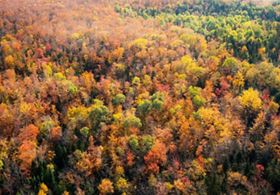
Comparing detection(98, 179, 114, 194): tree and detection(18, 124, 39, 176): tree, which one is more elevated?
detection(18, 124, 39, 176): tree

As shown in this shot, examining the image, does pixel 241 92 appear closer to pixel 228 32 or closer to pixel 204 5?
pixel 228 32

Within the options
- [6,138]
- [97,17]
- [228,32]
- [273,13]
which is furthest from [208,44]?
[6,138]

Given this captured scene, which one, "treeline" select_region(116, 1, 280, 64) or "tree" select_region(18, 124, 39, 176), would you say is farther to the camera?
"treeline" select_region(116, 1, 280, 64)

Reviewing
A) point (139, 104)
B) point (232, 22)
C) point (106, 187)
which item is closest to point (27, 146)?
point (106, 187)

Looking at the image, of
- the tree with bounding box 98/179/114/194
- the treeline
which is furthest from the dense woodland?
the treeline

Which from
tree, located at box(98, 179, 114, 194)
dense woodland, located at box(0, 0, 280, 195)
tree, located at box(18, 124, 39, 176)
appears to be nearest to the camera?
tree, located at box(98, 179, 114, 194)

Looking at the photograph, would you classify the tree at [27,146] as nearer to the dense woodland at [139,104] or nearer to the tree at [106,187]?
the dense woodland at [139,104]

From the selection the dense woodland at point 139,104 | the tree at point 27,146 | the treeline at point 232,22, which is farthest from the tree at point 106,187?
the treeline at point 232,22

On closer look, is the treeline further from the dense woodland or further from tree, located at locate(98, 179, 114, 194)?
tree, located at locate(98, 179, 114, 194)
